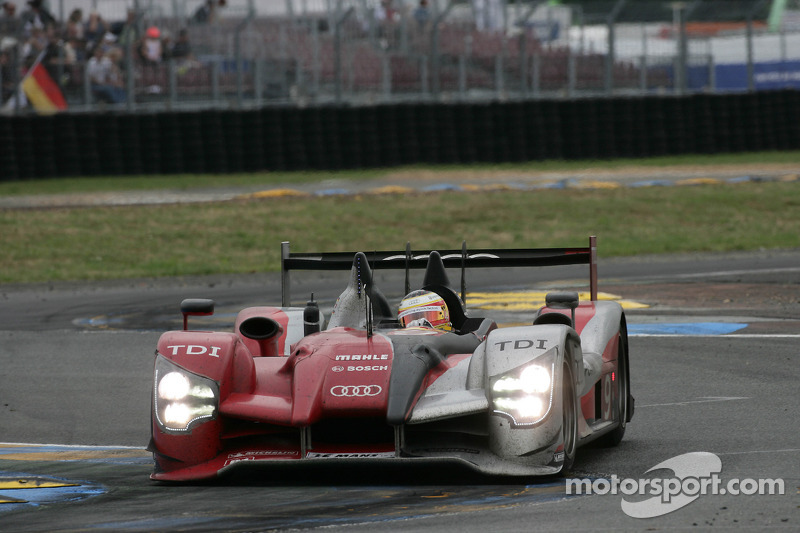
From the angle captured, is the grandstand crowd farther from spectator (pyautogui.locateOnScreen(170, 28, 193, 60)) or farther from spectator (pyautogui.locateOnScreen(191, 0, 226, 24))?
spectator (pyautogui.locateOnScreen(191, 0, 226, 24))

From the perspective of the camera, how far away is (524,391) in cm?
603

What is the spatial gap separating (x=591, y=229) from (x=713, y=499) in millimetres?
15281

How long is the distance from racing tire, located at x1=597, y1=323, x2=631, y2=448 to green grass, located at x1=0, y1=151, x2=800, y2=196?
17.3 metres

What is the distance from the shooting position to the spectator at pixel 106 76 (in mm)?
24250

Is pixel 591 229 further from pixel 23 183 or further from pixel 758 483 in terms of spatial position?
pixel 758 483

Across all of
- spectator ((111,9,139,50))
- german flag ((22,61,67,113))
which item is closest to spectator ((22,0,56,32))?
german flag ((22,61,67,113))

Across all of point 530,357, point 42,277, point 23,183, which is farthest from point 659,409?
point 23,183

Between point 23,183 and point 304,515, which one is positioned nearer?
point 304,515

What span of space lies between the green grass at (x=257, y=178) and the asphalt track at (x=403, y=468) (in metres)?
8.29

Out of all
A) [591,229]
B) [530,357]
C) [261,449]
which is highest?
[530,357]

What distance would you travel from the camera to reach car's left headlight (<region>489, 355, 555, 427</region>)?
236 inches

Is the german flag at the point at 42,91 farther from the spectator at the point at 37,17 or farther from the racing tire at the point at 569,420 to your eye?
the racing tire at the point at 569,420

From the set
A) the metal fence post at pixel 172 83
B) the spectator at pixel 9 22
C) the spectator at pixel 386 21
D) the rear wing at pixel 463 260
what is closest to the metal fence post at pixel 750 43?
the spectator at pixel 386 21

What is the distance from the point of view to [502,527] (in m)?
5.08
